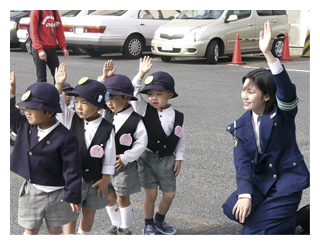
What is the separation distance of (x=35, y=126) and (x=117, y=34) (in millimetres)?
10421

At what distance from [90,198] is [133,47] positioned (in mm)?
10581

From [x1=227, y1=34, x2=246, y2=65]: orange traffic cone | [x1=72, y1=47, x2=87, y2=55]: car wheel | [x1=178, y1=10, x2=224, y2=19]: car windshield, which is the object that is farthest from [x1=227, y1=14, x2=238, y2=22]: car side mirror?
[x1=72, y1=47, x2=87, y2=55]: car wheel

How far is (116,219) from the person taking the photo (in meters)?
3.43

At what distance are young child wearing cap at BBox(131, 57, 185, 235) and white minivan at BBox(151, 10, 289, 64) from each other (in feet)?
28.3

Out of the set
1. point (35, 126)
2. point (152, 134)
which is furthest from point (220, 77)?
point (35, 126)

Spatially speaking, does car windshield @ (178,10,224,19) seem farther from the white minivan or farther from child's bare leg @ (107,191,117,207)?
child's bare leg @ (107,191,117,207)

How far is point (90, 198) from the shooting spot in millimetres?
3072

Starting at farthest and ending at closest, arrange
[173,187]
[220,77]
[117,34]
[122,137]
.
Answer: [117,34], [220,77], [173,187], [122,137]

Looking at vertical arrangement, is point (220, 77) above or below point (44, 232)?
above

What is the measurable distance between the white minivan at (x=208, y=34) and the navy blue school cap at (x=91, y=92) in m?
9.17

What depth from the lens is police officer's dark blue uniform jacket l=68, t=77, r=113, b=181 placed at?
9.62 ft

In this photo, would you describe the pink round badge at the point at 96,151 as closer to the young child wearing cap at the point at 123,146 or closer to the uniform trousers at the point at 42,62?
the young child wearing cap at the point at 123,146

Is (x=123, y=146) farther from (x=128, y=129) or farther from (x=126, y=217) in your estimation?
(x=126, y=217)

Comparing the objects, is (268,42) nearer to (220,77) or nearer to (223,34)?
(220,77)
